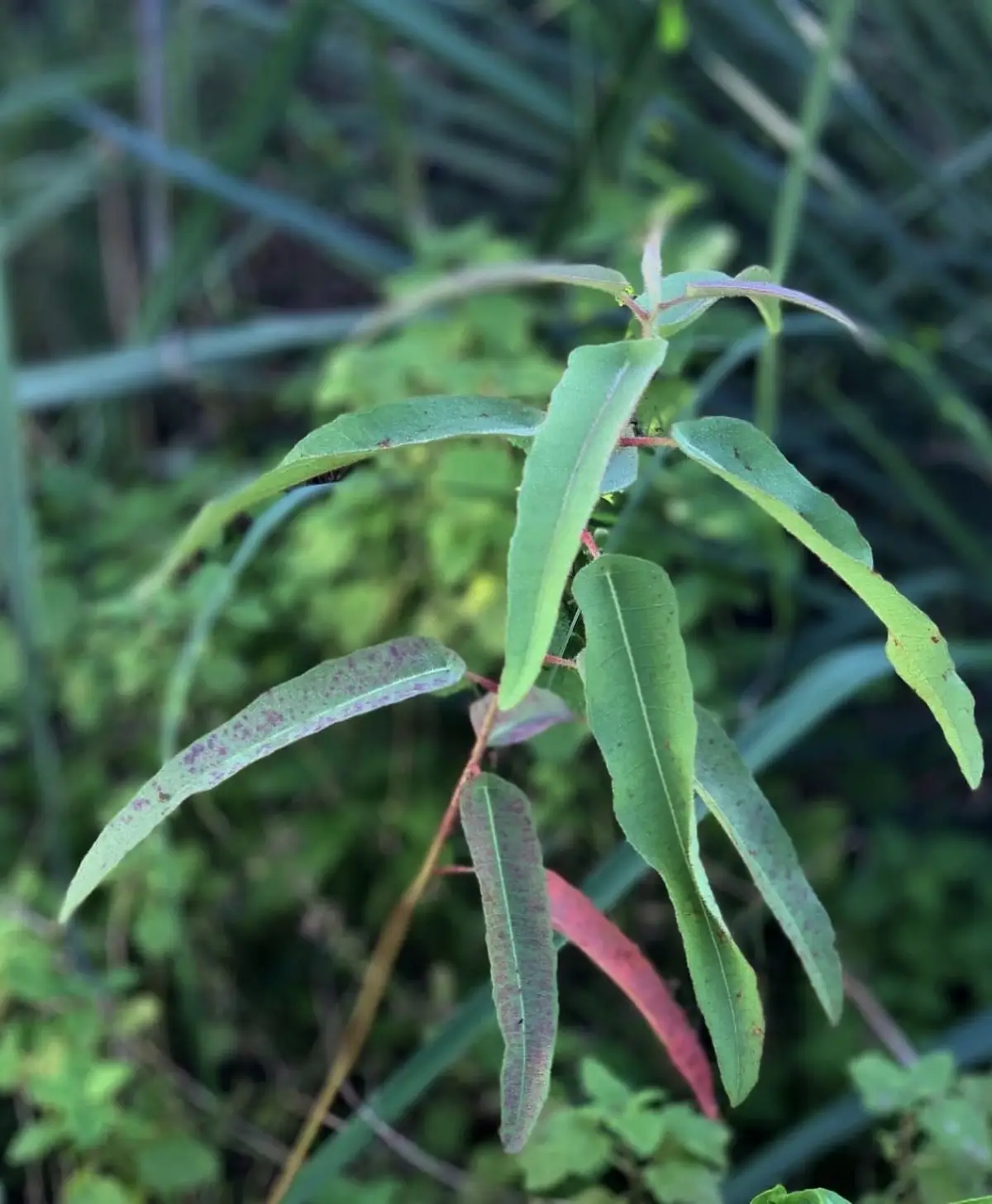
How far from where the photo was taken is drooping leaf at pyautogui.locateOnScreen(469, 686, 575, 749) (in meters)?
0.50

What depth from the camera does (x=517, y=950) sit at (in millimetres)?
429

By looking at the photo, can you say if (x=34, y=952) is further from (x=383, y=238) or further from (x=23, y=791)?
(x=383, y=238)

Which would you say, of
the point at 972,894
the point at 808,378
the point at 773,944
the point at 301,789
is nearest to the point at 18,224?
the point at 301,789

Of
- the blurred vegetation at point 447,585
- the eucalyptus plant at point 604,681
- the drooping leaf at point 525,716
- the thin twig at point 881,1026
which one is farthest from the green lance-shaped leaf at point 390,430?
the thin twig at point 881,1026

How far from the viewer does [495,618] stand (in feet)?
3.07

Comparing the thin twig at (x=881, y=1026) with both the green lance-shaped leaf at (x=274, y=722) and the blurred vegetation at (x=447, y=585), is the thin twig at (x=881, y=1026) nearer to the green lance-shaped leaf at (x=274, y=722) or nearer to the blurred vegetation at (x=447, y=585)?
the blurred vegetation at (x=447, y=585)

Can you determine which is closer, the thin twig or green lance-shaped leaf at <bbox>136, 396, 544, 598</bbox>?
green lance-shaped leaf at <bbox>136, 396, 544, 598</bbox>

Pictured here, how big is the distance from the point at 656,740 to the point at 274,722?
141mm

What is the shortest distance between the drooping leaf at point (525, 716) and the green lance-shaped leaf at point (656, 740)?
0.12 m

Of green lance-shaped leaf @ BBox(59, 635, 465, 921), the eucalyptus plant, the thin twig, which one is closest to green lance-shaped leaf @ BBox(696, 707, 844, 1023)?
the eucalyptus plant

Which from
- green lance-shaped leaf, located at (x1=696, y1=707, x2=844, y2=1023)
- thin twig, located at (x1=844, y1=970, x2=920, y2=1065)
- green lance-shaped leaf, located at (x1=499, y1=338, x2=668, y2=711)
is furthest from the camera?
thin twig, located at (x1=844, y1=970, x2=920, y2=1065)

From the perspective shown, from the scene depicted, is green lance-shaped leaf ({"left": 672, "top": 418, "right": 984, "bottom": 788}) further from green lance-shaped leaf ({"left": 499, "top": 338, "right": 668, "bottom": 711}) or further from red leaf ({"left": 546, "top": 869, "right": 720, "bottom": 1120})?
red leaf ({"left": 546, "top": 869, "right": 720, "bottom": 1120})

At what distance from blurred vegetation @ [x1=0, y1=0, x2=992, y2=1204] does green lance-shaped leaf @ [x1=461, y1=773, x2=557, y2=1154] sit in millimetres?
213

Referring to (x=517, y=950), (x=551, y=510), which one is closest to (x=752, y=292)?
(x=551, y=510)
